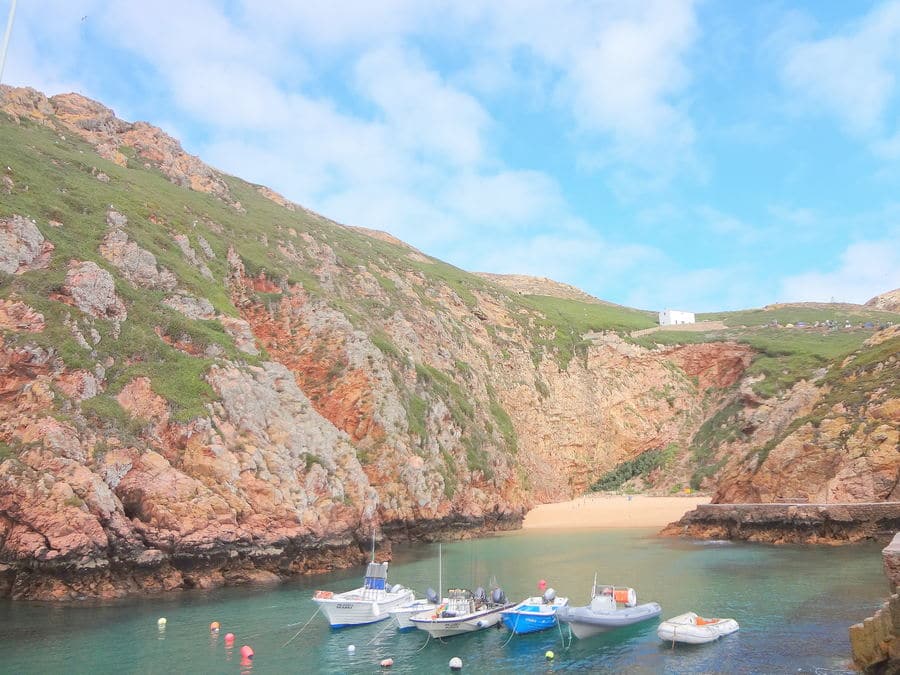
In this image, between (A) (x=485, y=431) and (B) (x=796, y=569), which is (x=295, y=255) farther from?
(B) (x=796, y=569)

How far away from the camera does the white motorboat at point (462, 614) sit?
23.5m

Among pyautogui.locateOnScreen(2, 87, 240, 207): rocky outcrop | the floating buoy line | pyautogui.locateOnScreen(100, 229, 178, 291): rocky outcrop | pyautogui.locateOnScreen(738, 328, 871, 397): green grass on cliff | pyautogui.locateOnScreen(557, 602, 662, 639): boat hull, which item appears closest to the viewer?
the floating buoy line

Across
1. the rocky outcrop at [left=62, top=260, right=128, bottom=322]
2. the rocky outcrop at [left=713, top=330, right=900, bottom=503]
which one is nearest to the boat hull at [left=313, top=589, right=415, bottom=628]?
the rocky outcrop at [left=62, top=260, right=128, bottom=322]

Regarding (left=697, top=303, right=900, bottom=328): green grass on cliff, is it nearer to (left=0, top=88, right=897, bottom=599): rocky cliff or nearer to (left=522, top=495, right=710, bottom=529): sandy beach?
(left=0, top=88, right=897, bottom=599): rocky cliff

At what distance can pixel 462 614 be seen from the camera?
2395 cm

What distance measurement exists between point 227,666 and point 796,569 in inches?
1113

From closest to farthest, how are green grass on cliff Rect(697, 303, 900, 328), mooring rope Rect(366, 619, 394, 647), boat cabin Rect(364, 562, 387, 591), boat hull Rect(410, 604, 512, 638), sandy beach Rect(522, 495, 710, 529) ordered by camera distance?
boat hull Rect(410, 604, 512, 638) < mooring rope Rect(366, 619, 394, 647) < boat cabin Rect(364, 562, 387, 591) < sandy beach Rect(522, 495, 710, 529) < green grass on cliff Rect(697, 303, 900, 328)

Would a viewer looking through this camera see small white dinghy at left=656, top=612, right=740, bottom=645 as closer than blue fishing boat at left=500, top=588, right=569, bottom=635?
Yes

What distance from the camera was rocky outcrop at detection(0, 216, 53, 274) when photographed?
35.8 meters

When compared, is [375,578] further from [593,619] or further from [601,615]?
[601,615]

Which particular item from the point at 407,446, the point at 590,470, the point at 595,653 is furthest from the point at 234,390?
the point at 590,470

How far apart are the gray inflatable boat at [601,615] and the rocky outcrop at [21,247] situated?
117 feet

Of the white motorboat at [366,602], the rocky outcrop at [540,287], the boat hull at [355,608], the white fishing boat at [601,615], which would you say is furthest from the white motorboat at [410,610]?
the rocky outcrop at [540,287]

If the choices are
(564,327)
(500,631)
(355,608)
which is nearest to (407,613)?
(355,608)
